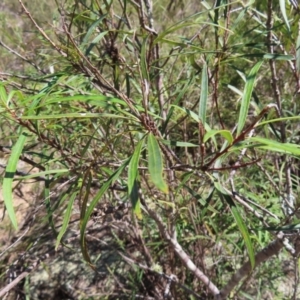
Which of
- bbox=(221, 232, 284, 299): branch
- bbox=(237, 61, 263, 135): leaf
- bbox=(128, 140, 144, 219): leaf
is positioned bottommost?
bbox=(221, 232, 284, 299): branch

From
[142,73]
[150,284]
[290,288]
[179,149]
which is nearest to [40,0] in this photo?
[179,149]

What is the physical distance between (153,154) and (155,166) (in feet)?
0.10

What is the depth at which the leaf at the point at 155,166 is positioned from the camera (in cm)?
45

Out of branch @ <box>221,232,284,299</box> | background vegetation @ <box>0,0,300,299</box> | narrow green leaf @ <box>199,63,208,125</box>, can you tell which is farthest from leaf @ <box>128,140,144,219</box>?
branch @ <box>221,232,284,299</box>

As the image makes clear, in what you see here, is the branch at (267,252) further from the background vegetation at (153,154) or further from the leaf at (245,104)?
the leaf at (245,104)

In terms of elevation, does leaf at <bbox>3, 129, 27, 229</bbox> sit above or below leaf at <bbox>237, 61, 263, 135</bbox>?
below

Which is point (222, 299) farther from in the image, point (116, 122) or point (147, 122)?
point (147, 122)

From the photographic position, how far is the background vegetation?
2.21 feet

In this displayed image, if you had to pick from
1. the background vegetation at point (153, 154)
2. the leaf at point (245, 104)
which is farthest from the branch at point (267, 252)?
the leaf at point (245, 104)

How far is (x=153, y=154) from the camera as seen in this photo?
0.52m

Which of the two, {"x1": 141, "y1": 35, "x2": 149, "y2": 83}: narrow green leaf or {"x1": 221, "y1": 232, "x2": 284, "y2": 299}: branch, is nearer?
{"x1": 141, "y1": 35, "x2": 149, "y2": 83}: narrow green leaf

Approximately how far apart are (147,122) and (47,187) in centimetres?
33

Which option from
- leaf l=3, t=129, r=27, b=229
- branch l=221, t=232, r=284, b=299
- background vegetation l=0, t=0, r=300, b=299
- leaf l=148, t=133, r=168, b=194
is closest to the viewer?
leaf l=148, t=133, r=168, b=194

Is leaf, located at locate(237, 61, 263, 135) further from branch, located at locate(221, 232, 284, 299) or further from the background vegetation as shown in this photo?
branch, located at locate(221, 232, 284, 299)
